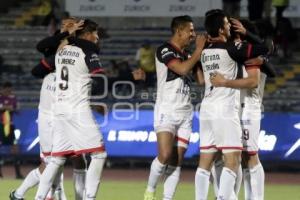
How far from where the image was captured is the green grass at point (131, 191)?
614 inches

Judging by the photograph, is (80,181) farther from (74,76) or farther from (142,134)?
(142,134)

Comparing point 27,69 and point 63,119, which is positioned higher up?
point 63,119

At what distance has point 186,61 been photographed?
41.0 ft

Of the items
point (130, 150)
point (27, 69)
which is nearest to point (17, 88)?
point (27, 69)

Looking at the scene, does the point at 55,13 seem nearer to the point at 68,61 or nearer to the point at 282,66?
the point at 282,66

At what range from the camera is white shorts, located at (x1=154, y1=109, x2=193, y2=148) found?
1297 cm

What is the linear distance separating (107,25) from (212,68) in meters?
17.2

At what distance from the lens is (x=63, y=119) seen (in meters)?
12.5

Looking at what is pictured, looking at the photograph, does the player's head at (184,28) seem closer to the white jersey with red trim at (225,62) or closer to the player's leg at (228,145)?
the white jersey with red trim at (225,62)

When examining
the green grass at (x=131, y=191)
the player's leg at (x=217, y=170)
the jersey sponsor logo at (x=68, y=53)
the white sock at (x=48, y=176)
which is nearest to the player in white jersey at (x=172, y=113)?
the player's leg at (x=217, y=170)

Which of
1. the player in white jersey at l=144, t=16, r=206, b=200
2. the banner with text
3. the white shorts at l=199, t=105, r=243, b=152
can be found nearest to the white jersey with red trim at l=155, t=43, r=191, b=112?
the player in white jersey at l=144, t=16, r=206, b=200

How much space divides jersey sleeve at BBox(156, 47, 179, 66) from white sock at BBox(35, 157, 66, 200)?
169 cm

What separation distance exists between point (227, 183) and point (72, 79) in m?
2.19

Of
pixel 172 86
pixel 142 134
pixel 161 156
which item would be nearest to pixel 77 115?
pixel 161 156
